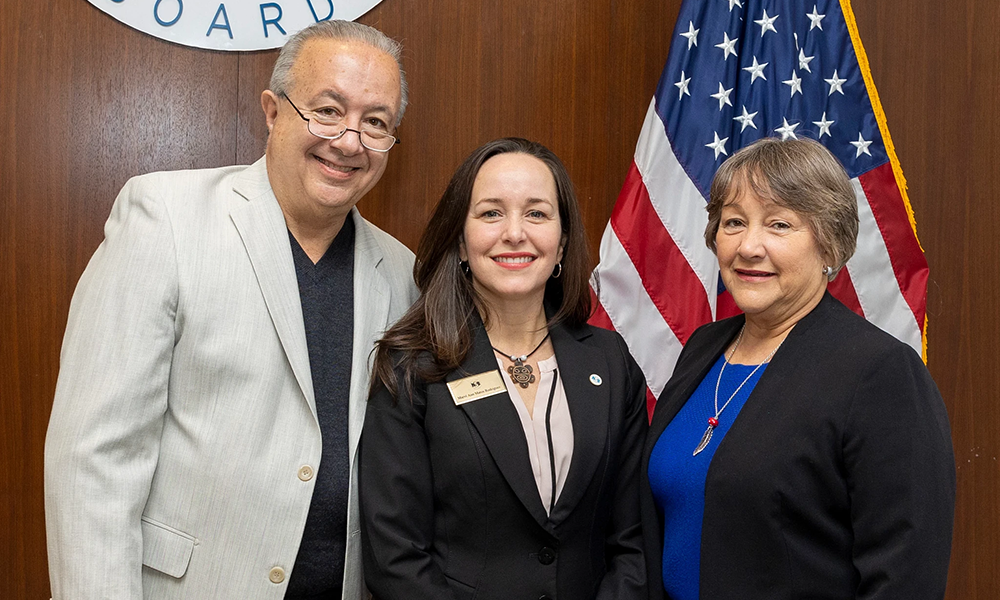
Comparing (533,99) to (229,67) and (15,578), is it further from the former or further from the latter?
(15,578)

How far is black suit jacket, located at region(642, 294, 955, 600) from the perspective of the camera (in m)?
1.42

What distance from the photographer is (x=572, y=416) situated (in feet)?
6.07

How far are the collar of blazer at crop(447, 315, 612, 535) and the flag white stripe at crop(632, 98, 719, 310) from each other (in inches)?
30.2

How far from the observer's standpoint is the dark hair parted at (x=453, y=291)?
1853mm

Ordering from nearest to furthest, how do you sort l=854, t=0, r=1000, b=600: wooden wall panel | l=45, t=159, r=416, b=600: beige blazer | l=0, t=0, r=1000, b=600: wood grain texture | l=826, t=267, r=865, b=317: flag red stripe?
1. l=45, t=159, r=416, b=600: beige blazer
2. l=0, t=0, r=1000, b=600: wood grain texture
3. l=826, t=267, r=865, b=317: flag red stripe
4. l=854, t=0, r=1000, b=600: wooden wall panel

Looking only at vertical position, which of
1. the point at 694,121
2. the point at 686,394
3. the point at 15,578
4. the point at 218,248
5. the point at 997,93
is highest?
the point at 997,93

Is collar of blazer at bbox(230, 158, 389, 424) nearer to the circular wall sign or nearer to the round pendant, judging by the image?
the round pendant

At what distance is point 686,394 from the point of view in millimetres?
1872

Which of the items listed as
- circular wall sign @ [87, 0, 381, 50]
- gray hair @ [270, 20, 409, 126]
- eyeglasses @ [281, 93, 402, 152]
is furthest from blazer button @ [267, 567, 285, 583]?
A: circular wall sign @ [87, 0, 381, 50]

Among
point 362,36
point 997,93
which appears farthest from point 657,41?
point 362,36

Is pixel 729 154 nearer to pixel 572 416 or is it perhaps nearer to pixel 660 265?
pixel 660 265

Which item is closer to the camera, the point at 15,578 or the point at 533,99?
the point at 15,578

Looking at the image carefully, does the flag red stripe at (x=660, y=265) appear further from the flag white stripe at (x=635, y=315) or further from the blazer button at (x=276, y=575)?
the blazer button at (x=276, y=575)

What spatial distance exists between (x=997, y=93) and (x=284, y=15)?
7.92ft
